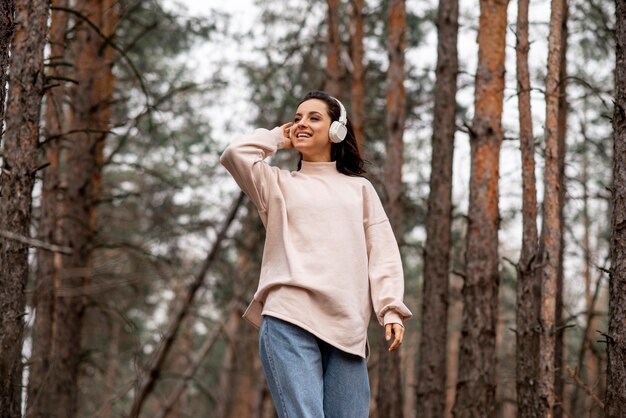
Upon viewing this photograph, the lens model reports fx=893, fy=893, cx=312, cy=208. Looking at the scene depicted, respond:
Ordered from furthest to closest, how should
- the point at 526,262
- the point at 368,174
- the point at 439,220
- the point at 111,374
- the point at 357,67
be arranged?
the point at 111,374
the point at 357,67
the point at 368,174
the point at 439,220
the point at 526,262

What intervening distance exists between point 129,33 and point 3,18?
12628 millimetres

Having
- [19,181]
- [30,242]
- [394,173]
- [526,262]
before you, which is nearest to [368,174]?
[394,173]

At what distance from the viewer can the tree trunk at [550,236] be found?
259 inches

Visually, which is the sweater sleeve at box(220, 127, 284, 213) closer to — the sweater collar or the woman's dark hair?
the sweater collar

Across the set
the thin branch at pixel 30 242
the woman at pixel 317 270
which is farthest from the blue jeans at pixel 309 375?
the thin branch at pixel 30 242

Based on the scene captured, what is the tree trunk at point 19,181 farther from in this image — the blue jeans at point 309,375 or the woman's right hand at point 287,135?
the blue jeans at point 309,375

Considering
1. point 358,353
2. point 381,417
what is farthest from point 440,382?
point 358,353

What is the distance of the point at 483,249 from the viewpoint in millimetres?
8383

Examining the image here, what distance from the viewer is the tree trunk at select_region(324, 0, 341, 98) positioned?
1280 cm

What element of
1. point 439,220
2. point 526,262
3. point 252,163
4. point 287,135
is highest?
point 287,135

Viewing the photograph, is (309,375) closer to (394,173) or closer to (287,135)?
(287,135)

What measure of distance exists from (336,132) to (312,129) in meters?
0.12

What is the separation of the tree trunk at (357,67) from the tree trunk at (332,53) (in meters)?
0.51

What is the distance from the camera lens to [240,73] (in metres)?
16.6
